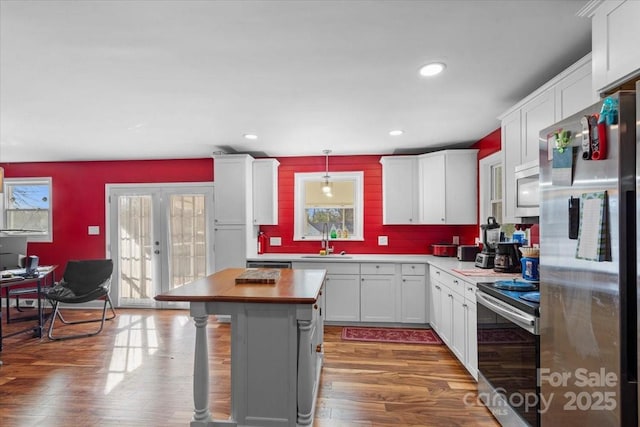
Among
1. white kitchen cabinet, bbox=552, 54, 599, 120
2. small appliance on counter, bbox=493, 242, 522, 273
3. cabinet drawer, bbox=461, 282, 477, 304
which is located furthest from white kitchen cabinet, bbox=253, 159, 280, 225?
white kitchen cabinet, bbox=552, 54, 599, 120

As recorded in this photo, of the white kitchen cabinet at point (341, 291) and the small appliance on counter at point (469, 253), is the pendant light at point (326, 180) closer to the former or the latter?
the white kitchen cabinet at point (341, 291)

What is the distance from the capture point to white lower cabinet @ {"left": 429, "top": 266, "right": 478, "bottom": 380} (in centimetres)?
271

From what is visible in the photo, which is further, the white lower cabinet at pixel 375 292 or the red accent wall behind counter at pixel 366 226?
the red accent wall behind counter at pixel 366 226

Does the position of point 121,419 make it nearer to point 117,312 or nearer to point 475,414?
point 475,414

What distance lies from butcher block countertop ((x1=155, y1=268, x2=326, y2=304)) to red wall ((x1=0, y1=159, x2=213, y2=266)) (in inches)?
145

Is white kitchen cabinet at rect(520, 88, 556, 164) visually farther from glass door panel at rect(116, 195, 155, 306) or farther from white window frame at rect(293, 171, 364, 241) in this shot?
glass door panel at rect(116, 195, 155, 306)

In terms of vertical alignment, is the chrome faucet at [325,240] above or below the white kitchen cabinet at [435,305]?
above

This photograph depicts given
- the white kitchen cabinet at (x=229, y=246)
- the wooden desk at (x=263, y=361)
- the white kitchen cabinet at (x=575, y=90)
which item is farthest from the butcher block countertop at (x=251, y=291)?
the white kitchen cabinet at (x=575, y=90)

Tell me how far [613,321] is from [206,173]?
4980mm

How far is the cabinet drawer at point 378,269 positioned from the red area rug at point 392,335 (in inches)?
28.7

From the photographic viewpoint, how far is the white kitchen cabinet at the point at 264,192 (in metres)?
4.66

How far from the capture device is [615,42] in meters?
1.44

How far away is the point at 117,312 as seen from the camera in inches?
193

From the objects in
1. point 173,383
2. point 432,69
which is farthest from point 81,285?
point 432,69
